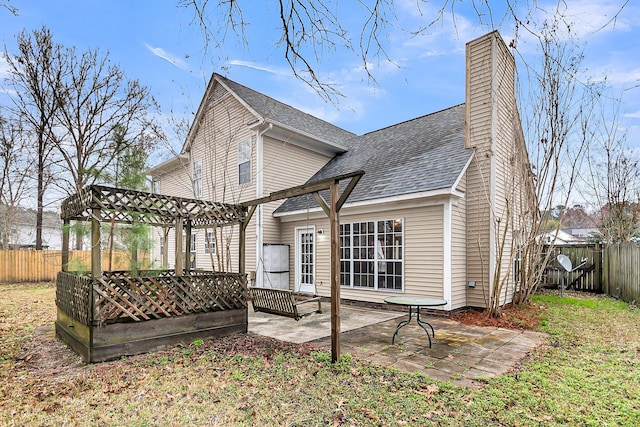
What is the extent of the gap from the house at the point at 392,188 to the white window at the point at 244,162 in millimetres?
58

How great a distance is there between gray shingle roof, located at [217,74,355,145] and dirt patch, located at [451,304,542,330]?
714cm

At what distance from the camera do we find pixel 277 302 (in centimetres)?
700

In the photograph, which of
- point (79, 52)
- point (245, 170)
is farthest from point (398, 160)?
point (79, 52)

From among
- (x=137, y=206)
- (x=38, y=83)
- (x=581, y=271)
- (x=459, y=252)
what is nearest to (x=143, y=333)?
(x=137, y=206)

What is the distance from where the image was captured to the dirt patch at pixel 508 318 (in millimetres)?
6922

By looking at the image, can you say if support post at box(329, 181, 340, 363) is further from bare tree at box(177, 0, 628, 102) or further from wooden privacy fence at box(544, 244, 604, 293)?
wooden privacy fence at box(544, 244, 604, 293)

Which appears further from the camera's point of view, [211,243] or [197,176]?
[197,176]

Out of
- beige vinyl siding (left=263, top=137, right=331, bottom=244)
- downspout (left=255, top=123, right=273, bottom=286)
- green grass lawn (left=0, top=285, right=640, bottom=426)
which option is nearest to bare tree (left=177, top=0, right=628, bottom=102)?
green grass lawn (left=0, top=285, right=640, bottom=426)

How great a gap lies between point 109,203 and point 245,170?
646 centimetres

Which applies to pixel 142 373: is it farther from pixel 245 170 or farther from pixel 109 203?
pixel 245 170

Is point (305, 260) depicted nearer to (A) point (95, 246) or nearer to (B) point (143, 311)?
(B) point (143, 311)

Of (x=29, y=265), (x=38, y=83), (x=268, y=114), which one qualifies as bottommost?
(x=29, y=265)

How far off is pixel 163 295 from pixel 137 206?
1.45 meters

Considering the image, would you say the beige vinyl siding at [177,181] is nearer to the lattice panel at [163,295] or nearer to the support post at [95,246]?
the lattice panel at [163,295]
